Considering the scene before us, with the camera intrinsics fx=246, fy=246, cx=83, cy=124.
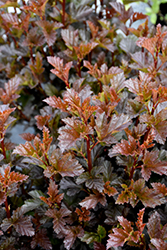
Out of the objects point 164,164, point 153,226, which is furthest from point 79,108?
point 153,226

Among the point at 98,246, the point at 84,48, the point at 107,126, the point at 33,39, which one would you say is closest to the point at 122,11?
the point at 84,48

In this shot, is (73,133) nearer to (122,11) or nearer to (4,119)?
(4,119)

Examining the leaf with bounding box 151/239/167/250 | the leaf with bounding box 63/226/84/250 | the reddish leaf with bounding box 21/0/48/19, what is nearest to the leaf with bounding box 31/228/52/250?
the leaf with bounding box 63/226/84/250

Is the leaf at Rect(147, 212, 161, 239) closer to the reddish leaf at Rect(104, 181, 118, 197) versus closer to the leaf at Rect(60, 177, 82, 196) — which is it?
the reddish leaf at Rect(104, 181, 118, 197)

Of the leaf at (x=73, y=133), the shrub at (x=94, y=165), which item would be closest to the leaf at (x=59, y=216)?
the shrub at (x=94, y=165)

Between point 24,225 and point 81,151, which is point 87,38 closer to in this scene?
point 81,151

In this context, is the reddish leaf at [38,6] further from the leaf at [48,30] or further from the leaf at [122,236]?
the leaf at [122,236]
